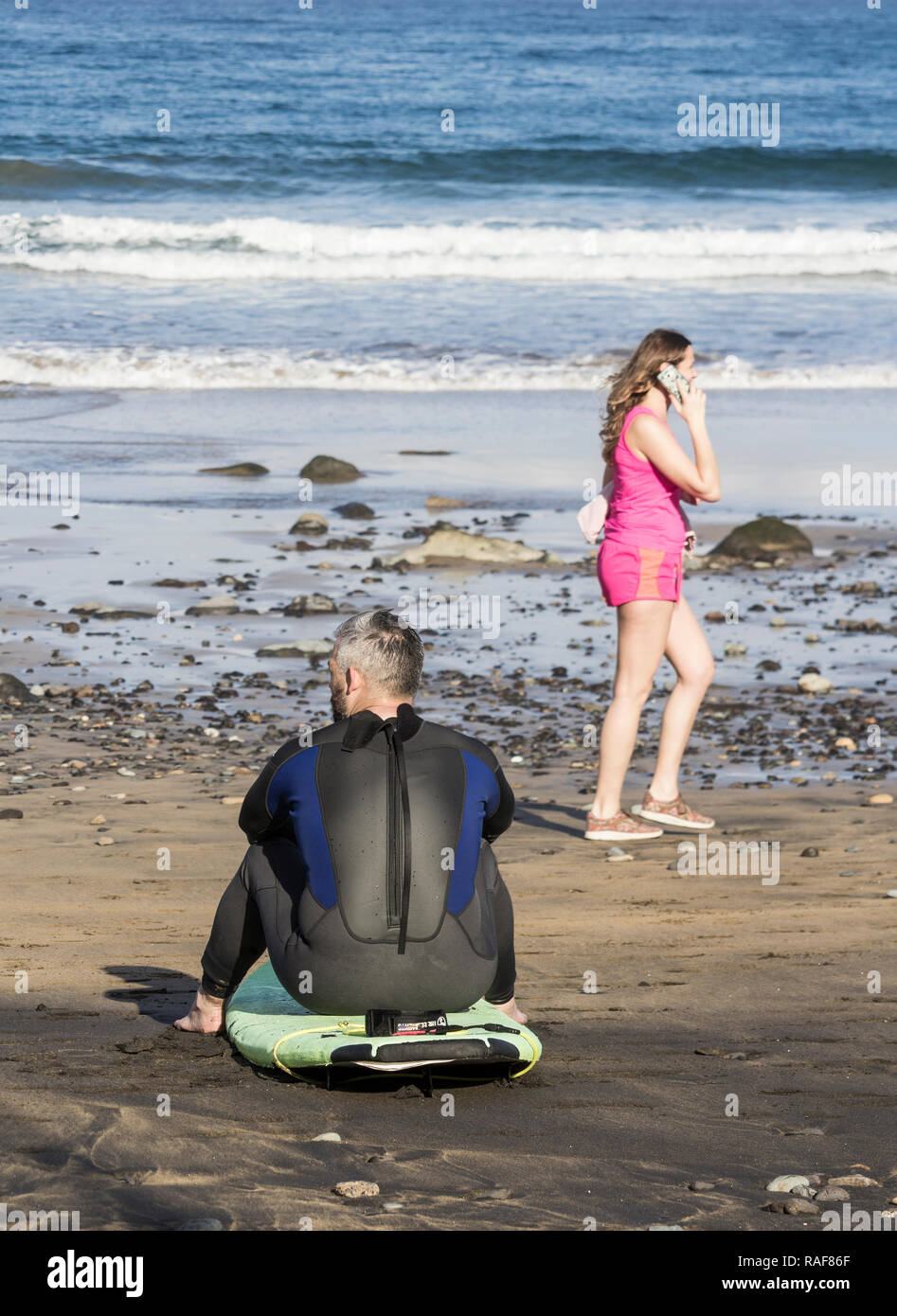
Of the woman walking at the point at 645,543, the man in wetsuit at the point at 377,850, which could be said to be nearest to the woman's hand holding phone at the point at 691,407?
the woman walking at the point at 645,543

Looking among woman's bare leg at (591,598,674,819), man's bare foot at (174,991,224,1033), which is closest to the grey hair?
man's bare foot at (174,991,224,1033)

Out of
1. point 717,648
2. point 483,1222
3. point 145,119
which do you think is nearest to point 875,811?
point 717,648

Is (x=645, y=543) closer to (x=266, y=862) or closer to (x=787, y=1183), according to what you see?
(x=266, y=862)

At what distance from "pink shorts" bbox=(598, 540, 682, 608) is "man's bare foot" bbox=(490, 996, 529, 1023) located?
7.97 ft

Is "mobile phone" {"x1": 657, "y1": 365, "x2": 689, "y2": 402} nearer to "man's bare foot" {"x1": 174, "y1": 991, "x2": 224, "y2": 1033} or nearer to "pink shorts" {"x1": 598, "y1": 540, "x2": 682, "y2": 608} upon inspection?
"pink shorts" {"x1": 598, "y1": 540, "x2": 682, "y2": 608}

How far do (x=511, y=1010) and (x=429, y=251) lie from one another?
2534 cm

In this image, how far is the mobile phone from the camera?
6422 millimetres

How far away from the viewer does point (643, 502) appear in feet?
21.3

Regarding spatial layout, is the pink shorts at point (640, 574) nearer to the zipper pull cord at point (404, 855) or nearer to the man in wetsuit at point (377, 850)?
the man in wetsuit at point (377, 850)

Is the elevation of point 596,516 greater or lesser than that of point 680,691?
greater

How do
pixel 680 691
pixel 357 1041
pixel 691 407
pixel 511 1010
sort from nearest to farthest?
1. pixel 357 1041
2. pixel 511 1010
3. pixel 691 407
4. pixel 680 691

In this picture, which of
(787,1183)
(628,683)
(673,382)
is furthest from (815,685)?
(787,1183)

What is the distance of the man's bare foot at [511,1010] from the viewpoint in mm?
4281

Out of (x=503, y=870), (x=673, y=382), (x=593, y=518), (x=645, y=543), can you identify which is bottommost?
(x=503, y=870)
